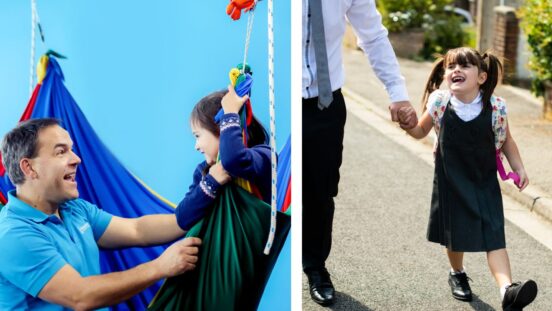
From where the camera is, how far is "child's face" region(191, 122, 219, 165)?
9.41ft

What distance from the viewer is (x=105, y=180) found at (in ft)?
9.70

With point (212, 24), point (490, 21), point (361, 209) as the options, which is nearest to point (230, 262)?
→ point (212, 24)

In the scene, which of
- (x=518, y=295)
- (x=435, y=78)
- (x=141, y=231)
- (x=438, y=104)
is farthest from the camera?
(x=435, y=78)

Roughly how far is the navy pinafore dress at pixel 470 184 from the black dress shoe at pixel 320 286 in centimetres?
57

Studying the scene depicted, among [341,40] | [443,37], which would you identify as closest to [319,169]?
[341,40]

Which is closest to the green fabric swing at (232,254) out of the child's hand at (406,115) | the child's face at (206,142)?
the child's face at (206,142)

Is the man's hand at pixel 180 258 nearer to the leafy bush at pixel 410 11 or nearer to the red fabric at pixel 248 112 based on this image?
the red fabric at pixel 248 112

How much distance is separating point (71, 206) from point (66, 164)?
0.14 metres

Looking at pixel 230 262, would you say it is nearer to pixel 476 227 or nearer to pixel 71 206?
pixel 71 206

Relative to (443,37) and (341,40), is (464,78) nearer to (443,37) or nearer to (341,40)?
(341,40)

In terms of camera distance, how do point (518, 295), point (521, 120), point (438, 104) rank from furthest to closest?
point (521, 120)
point (438, 104)
point (518, 295)

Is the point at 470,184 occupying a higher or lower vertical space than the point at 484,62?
lower

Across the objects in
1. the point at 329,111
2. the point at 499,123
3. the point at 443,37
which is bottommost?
the point at 443,37

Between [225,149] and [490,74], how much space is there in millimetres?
1841
